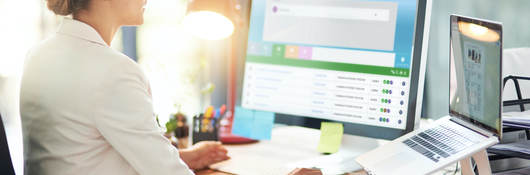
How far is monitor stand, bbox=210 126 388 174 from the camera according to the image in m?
1.29

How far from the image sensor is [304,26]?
1354 millimetres

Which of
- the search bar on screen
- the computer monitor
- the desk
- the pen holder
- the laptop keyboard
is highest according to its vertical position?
the search bar on screen

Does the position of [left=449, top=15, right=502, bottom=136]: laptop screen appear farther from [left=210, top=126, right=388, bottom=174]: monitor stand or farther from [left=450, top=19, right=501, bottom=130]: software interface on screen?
[left=210, top=126, right=388, bottom=174]: monitor stand

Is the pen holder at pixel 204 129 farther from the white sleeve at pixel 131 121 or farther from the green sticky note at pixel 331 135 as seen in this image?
the white sleeve at pixel 131 121

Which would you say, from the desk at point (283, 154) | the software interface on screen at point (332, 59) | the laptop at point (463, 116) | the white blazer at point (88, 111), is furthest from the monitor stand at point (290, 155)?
the white blazer at point (88, 111)

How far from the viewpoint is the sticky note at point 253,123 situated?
1.42 m

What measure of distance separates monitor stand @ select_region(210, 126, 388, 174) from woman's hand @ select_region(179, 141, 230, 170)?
22mm

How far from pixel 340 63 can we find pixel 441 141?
392 millimetres

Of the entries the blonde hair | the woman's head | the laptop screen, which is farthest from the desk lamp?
the laptop screen

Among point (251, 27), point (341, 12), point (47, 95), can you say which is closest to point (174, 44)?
point (251, 27)

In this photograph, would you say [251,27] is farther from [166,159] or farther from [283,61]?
[166,159]

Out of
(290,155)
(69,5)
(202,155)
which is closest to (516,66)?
(290,155)

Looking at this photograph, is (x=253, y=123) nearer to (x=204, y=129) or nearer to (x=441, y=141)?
(x=204, y=129)

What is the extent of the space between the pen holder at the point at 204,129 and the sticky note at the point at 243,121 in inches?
4.3
